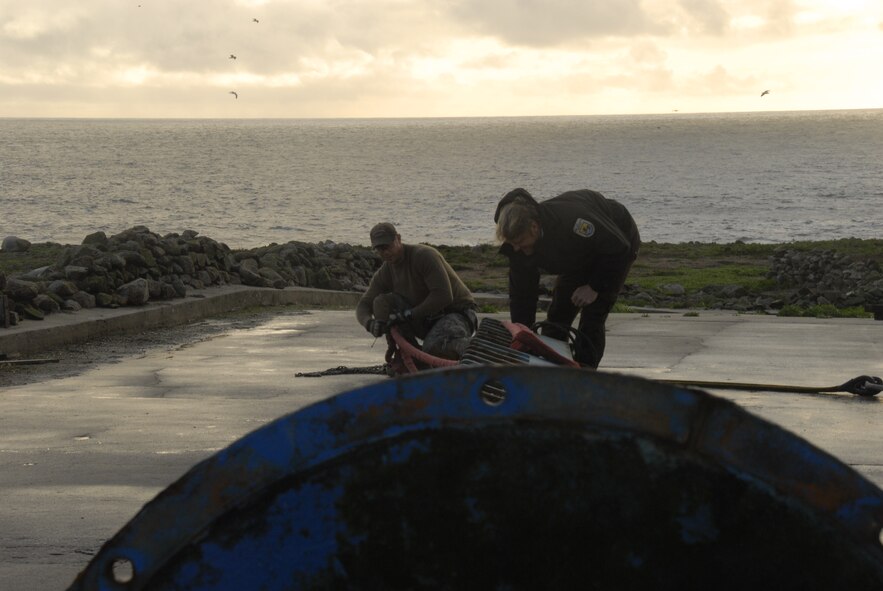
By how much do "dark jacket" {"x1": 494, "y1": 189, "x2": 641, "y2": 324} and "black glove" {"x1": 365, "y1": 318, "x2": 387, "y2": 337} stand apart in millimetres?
1769

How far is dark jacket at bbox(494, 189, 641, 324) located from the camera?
6980 mm

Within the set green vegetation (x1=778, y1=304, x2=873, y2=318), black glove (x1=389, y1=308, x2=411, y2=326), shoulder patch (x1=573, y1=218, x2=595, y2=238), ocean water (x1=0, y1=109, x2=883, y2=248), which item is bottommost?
ocean water (x1=0, y1=109, x2=883, y2=248)

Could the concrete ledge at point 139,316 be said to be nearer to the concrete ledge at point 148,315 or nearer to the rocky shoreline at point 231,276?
the concrete ledge at point 148,315

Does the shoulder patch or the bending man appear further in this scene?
the shoulder patch

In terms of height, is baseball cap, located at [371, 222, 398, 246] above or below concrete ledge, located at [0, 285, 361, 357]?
above

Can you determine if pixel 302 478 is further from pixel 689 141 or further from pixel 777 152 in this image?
pixel 689 141

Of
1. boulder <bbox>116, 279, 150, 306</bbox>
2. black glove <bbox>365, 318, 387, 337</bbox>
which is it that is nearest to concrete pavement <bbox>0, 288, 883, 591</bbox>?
boulder <bbox>116, 279, 150, 306</bbox>

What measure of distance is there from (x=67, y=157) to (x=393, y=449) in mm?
136434

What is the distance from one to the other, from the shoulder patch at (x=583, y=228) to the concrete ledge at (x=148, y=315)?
658 cm

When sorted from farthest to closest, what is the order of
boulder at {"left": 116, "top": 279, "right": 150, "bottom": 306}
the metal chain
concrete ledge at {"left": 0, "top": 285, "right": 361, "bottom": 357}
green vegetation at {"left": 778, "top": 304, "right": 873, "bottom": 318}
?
green vegetation at {"left": 778, "top": 304, "right": 873, "bottom": 318} → boulder at {"left": 116, "top": 279, "right": 150, "bottom": 306} → concrete ledge at {"left": 0, "top": 285, "right": 361, "bottom": 357} → the metal chain

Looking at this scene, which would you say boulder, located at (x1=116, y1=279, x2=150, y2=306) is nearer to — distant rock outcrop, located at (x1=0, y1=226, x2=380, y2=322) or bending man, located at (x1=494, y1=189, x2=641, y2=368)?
distant rock outcrop, located at (x1=0, y1=226, x2=380, y2=322)

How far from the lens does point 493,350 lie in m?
4.33

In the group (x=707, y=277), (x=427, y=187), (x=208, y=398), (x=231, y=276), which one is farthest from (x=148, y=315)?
(x=427, y=187)

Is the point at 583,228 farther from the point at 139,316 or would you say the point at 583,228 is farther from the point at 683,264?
the point at 683,264
